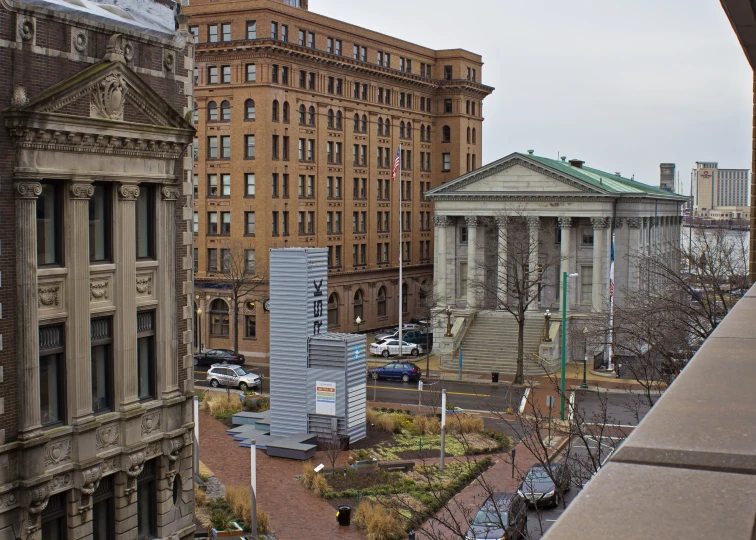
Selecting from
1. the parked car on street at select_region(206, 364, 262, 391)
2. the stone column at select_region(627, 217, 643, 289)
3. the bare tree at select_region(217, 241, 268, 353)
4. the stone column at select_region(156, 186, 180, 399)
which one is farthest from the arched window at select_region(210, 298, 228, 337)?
the stone column at select_region(156, 186, 180, 399)

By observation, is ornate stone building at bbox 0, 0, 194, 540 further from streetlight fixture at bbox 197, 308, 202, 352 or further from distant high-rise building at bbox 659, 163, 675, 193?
distant high-rise building at bbox 659, 163, 675, 193

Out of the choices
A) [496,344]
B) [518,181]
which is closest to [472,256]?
[518,181]

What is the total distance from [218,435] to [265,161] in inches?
1208

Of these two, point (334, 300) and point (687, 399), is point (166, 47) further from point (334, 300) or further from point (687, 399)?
point (334, 300)

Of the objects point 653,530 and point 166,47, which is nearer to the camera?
point 653,530

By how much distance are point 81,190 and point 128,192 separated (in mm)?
1563

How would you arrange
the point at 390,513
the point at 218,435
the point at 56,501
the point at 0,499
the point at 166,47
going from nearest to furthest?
the point at 0,499 < the point at 56,501 < the point at 166,47 < the point at 390,513 < the point at 218,435

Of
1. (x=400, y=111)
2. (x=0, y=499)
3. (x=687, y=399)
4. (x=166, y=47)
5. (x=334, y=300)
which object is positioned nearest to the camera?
(x=687, y=399)

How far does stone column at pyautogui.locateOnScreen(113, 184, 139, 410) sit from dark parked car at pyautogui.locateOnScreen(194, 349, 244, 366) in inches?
1670

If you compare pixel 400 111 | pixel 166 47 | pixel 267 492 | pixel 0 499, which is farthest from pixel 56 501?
pixel 400 111

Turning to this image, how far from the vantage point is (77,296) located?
66.2 ft

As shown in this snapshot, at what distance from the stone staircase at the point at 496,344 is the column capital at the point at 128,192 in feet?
143

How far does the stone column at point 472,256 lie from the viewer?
229 ft

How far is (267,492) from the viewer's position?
3466 cm
